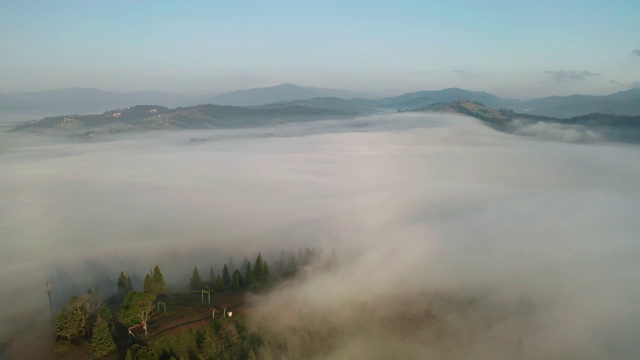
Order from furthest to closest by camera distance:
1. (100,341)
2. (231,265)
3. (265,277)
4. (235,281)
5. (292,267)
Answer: (231,265) → (292,267) → (265,277) → (235,281) → (100,341)

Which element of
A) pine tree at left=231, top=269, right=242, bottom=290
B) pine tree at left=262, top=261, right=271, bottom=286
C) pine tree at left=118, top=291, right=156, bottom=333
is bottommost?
pine tree at left=262, top=261, right=271, bottom=286

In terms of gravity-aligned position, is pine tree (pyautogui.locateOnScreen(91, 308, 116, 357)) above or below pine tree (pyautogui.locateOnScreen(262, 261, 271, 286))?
above

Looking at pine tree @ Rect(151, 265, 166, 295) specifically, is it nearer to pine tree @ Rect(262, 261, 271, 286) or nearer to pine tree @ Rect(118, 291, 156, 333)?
pine tree @ Rect(118, 291, 156, 333)

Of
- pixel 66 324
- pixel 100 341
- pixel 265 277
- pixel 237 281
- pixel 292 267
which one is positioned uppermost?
pixel 66 324

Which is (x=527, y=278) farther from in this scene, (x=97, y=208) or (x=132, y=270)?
(x=97, y=208)

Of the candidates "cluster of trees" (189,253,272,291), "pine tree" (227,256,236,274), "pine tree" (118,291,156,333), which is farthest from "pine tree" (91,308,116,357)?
"pine tree" (227,256,236,274)

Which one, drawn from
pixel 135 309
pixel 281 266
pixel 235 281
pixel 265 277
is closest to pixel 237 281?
pixel 235 281

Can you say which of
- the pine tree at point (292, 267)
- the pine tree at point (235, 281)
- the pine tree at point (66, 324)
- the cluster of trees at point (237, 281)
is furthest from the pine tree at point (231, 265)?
the pine tree at point (66, 324)

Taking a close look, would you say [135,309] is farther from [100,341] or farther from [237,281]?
[237,281]

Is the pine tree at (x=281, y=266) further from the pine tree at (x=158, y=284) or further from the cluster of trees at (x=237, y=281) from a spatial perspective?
the pine tree at (x=158, y=284)

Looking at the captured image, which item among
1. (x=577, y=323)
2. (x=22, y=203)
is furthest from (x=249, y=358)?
(x=22, y=203)

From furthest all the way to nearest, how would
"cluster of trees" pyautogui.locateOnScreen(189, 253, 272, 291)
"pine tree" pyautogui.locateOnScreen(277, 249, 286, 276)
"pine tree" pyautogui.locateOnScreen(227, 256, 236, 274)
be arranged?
"pine tree" pyautogui.locateOnScreen(227, 256, 236, 274)
"pine tree" pyautogui.locateOnScreen(277, 249, 286, 276)
"cluster of trees" pyautogui.locateOnScreen(189, 253, 272, 291)
